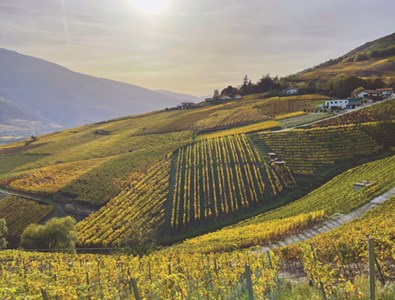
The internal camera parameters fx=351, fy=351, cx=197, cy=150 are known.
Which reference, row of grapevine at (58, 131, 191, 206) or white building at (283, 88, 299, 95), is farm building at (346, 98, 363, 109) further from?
row of grapevine at (58, 131, 191, 206)

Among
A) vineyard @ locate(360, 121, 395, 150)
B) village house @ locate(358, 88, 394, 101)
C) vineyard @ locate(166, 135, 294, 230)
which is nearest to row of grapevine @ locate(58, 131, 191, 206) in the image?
vineyard @ locate(166, 135, 294, 230)

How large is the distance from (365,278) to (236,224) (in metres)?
31.0

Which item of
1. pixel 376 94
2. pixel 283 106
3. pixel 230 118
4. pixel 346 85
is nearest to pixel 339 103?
pixel 376 94

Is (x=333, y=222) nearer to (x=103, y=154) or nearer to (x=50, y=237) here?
(x=50, y=237)

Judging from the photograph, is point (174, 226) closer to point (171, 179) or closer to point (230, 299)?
point (171, 179)

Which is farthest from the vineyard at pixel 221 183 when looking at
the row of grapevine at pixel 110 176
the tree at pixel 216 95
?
the tree at pixel 216 95

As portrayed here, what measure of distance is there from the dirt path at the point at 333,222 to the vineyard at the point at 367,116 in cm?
3855

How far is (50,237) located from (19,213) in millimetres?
21706

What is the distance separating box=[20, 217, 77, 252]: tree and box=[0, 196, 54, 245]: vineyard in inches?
470

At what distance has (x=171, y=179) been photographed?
6138cm

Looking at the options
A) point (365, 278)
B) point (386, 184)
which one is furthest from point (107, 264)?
point (386, 184)

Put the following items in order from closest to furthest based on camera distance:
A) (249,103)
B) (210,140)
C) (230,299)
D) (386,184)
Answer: (230,299), (386,184), (210,140), (249,103)

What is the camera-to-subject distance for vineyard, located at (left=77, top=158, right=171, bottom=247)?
46156 millimetres

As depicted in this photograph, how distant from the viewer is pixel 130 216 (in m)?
50.8
